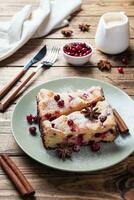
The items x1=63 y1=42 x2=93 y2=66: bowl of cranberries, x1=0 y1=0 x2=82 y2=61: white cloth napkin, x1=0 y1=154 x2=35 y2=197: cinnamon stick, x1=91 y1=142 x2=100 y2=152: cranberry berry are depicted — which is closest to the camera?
x1=0 y1=154 x2=35 y2=197: cinnamon stick

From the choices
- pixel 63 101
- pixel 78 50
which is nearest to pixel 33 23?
pixel 78 50

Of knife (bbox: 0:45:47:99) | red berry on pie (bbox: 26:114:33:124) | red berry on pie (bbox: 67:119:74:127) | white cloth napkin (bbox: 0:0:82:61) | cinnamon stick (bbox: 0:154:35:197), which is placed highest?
white cloth napkin (bbox: 0:0:82:61)

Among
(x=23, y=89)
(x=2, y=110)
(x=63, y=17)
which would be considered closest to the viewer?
(x=2, y=110)

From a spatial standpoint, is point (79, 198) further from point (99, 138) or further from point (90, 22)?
point (90, 22)

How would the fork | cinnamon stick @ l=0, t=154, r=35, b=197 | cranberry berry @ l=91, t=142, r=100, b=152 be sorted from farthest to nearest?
1. the fork
2. cranberry berry @ l=91, t=142, r=100, b=152
3. cinnamon stick @ l=0, t=154, r=35, b=197

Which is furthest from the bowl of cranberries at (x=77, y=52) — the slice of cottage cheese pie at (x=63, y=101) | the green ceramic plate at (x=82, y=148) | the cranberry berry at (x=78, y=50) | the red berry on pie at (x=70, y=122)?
the red berry on pie at (x=70, y=122)

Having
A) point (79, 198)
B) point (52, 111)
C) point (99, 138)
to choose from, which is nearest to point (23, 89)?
point (52, 111)

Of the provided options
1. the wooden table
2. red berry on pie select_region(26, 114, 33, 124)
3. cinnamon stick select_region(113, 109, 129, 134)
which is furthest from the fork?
cinnamon stick select_region(113, 109, 129, 134)

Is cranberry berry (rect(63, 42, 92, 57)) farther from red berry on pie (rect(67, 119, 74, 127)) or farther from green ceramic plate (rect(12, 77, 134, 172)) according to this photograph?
red berry on pie (rect(67, 119, 74, 127))
